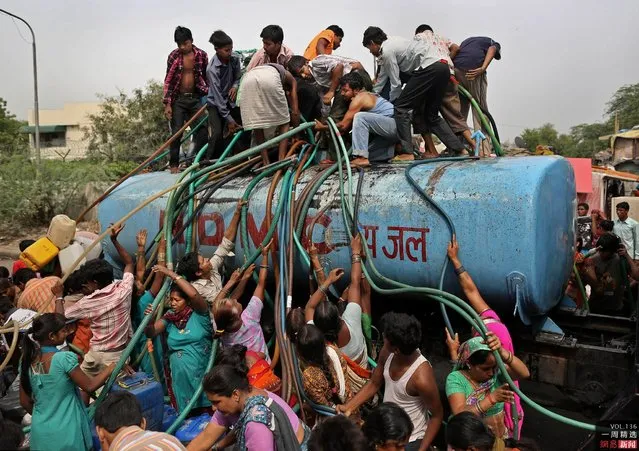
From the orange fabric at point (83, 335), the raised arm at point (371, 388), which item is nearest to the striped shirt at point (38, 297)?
the orange fabric at point (83, 335)

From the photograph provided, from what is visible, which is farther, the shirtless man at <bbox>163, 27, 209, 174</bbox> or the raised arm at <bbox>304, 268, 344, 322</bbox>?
the shirtless man at <bbox>163, 27, 209, 174</bbox>

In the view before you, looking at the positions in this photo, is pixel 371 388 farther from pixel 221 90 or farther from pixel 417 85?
pixel 221 90

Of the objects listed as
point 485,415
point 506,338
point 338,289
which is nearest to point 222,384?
point 485,415

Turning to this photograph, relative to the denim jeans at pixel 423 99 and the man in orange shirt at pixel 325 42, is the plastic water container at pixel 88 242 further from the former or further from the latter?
the denim jeans at pixel 423 99

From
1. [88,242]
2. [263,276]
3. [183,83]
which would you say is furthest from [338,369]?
[183,83]

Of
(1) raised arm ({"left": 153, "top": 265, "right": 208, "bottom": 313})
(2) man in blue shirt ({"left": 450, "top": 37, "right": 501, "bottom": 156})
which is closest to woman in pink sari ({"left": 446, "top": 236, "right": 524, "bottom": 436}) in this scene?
(1) raised arm ({"left": 153, "top": 265, "right": 208, "bottom": 313})

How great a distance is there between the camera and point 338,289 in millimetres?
4750

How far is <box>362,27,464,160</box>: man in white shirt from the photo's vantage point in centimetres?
498

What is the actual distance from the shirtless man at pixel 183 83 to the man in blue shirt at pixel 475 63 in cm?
266

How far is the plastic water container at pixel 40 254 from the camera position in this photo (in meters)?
5.73

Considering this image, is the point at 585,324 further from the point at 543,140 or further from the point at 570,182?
the point at 543,140

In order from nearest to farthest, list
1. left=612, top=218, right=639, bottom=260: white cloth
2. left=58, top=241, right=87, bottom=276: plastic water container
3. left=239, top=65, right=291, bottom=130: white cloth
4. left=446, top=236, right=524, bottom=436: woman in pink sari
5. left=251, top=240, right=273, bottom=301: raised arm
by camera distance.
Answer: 1. left=446, top=236, right=524, bottom=436: woman in pink sari
2. left=251, top=240, right=273, bottom=301: raised arm
3. left=239, top=65, right=291, bottom=130: white cloth
4. left=58, top=241, right=87, bottom=276: plastic water container
5. left=612, top=218, right=639, bottom=260: white cloth

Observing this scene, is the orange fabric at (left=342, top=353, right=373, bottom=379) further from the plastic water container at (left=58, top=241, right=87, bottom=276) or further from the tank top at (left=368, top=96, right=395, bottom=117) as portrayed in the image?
the plastic water container at (left=58, top=241, right=87, bottom=276)

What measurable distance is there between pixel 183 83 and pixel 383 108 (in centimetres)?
254
